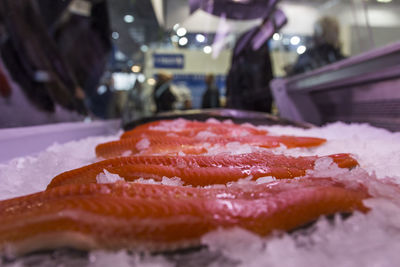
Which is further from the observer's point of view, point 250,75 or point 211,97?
point 211,97

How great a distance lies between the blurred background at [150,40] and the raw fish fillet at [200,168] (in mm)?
1306

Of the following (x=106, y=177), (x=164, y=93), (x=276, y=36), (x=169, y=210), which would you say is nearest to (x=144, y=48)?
(x=164, y=93)

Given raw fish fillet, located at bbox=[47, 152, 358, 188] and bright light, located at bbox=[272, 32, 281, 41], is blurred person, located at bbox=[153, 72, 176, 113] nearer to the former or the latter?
bright light, located at bbox=[272, 32, 281, 41]

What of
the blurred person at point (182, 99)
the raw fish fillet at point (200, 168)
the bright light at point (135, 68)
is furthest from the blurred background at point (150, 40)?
the raw fish fillet at point (200, 168)

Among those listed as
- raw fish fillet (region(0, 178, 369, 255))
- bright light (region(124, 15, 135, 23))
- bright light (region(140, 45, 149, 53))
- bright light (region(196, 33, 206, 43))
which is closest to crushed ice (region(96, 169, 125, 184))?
raw fish fillet (region(0, 178, 369, 255))

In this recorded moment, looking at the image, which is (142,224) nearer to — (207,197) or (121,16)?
(207,197)

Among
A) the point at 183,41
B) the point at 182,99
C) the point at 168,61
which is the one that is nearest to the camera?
the point at 183,41

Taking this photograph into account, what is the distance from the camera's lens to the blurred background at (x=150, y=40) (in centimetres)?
241

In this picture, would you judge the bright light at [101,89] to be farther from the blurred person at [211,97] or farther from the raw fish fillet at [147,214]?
the raw fish fillet at [147,214]

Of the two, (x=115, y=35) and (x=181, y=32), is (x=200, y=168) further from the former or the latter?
(x=115, y=35)

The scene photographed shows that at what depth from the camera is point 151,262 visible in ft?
1.56

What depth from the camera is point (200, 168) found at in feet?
2.86

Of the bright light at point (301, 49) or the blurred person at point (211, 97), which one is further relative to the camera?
the blurred person at point (211, 97)

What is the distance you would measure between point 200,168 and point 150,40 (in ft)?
24.2
